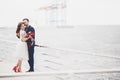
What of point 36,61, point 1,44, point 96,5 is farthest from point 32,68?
point 96,5

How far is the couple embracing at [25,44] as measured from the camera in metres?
3.07

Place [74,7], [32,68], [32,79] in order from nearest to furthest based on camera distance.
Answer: [32,79] < [32,68] < [74,7]

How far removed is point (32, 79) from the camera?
116 inches

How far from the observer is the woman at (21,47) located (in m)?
3.07

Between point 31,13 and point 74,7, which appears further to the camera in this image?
point 74,7

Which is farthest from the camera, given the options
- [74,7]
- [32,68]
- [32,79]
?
[74,7]

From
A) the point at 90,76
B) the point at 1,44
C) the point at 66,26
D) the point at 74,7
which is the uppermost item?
the point at 74,7

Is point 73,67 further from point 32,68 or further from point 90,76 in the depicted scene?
point 32,68

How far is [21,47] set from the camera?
3.13m

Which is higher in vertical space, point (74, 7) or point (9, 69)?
point (74, 7)

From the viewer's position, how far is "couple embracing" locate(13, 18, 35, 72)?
3070mm

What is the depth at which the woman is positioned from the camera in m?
3.07

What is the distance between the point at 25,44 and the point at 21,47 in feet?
0.20

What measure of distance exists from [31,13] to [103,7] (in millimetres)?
963
